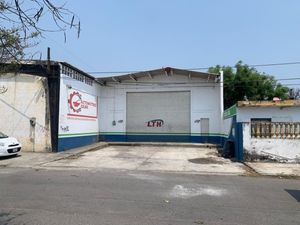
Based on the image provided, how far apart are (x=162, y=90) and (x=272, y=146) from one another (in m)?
13.5

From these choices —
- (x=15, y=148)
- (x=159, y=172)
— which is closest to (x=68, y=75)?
(x=15, y=148)

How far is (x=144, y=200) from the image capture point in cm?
884

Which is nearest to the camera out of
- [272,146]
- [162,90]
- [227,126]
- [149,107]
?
[272,146]

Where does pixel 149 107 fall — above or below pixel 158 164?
above

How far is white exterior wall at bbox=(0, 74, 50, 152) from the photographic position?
2156 centimetres

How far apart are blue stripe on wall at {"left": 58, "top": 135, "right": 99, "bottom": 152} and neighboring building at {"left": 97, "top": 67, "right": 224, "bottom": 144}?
9.83 feet

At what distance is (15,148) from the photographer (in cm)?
1894

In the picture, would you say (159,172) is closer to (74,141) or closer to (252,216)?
(252,216)

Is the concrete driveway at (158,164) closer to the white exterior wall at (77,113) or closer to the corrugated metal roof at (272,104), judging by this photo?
the white exterior wall at (77,113)

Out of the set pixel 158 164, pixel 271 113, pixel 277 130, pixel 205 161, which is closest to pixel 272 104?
pixel 271 113

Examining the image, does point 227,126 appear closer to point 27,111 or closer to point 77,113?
point 77,113

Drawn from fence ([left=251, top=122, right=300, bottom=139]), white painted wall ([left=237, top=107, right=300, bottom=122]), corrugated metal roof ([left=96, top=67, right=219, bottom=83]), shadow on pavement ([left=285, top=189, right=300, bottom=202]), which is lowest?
shadow on pavement ([left=285, top=189, right=300, bottom=202])

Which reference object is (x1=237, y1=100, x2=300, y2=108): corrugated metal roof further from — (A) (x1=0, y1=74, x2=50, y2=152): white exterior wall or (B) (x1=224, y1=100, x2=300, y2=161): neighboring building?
(A) (x1=0, y1=74, x2=50, y2=152): white exterior wall

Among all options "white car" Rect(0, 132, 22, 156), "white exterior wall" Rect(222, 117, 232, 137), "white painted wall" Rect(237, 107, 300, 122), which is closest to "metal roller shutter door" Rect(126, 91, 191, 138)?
"white exterior wall" Rect(222, 117, 232, 137)
